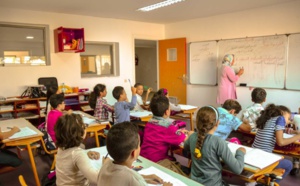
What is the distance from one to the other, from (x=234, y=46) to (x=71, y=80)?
3.51 metres

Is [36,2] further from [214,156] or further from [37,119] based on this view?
[214,156]

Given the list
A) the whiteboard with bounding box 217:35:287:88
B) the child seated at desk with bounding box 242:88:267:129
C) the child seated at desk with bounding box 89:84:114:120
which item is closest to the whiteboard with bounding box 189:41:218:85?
the whiteboard with bounding box 217:35:287:88

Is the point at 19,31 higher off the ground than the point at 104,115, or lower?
higher

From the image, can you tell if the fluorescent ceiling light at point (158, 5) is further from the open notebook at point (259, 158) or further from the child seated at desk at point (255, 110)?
the open notebook at point (259, 158)

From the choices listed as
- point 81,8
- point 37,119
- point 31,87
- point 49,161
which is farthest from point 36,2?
point 49,161

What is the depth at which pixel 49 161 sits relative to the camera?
3662 millimetres

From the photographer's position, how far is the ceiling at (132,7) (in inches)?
169

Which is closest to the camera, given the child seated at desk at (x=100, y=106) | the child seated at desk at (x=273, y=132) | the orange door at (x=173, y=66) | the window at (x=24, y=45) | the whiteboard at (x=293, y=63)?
the child seated at desk at (x=273, y=132)

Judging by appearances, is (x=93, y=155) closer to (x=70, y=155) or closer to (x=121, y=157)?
(x=70, y=155)

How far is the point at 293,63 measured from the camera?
4.52 meters

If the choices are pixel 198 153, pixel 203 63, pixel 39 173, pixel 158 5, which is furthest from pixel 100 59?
pixel 198 153

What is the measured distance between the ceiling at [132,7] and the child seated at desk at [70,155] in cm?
315

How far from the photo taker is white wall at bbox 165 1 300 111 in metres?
4.57

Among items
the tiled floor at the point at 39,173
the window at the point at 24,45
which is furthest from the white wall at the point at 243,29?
Result: the window at the point at 24,45
